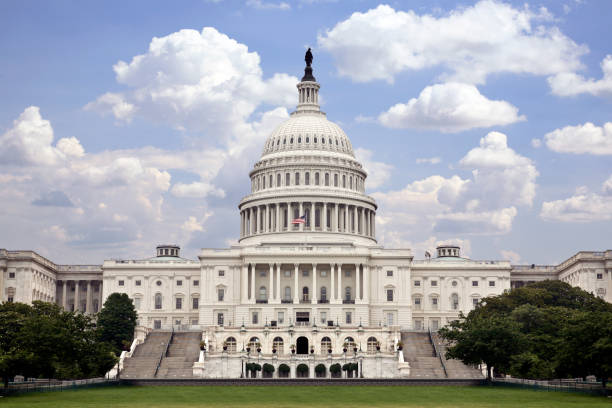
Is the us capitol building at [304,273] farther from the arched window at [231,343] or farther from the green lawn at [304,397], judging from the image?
the green lawn at [304,397]

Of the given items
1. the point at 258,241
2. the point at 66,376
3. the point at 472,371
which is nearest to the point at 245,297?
the point at 258,241

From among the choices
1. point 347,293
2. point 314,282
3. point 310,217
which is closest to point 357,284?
point 347,293

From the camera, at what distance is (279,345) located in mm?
134500

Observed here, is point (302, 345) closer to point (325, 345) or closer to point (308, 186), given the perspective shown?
point (325, 345)

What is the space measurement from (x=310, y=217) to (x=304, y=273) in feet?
52.9

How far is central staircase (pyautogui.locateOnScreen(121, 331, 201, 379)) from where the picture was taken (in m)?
118

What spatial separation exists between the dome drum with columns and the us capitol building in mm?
216

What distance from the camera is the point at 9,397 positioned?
81938mm

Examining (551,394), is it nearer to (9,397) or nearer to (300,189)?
(9,397)

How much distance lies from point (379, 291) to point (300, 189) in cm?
2553

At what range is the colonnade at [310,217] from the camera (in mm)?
173125

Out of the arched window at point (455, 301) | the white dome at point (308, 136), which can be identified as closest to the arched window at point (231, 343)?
the arched window at point (455, 301)

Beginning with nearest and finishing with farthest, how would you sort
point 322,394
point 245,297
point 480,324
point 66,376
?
point 322,394 → point 66,376 → point 480,324 → point 245,297

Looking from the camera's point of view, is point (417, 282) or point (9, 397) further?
point (417, 282)
